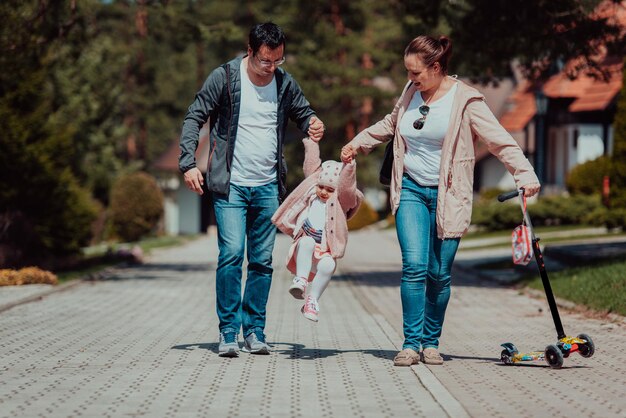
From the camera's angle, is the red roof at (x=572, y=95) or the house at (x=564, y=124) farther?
the house at (x=564, y=124)

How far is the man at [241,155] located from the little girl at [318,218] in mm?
212

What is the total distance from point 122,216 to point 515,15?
3416 centimetres

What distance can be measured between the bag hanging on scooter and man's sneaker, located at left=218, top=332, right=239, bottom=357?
204 centimetres

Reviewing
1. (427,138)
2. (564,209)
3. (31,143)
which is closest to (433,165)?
(427,138)

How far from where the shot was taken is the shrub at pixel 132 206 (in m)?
51.3

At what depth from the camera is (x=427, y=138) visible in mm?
Answer: 8562

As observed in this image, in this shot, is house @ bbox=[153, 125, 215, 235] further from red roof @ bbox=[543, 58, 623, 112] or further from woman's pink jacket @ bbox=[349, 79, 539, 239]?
woman's pink jacket @ bbox=[349, 79, 539, 239]

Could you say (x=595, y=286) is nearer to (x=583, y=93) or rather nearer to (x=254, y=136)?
(x=254, y=136)

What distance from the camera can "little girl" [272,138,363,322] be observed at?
8.99 metres

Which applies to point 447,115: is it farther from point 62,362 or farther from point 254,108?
point 62,362

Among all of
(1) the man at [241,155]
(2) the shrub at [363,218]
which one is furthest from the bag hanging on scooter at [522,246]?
(2) the shrub at [363,218]

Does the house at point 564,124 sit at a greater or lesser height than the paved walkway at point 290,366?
greater

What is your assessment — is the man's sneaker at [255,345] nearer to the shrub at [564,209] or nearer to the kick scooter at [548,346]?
the kick scooter at [548,346]

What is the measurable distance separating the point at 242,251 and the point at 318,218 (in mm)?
601
